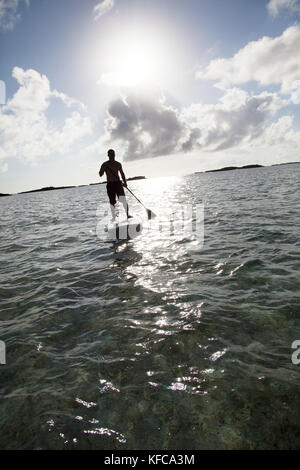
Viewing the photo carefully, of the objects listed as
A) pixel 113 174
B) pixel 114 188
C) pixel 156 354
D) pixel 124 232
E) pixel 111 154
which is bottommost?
pixel 156 354

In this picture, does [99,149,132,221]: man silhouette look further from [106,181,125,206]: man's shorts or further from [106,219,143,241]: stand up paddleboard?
[106,219,143,241]: stand up paddleboard

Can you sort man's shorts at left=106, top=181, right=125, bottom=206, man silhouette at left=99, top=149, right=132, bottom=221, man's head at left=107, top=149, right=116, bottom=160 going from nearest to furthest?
man's head at left=107, top=149, right=116, bottom=160 < man silhouette at left=99, top=149, right=132, bottom=221 < man's shorts at left=106, top=181, right=125, bottom=206

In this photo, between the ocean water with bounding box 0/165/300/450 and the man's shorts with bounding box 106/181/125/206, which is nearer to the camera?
the ocean water with bounding box 0/165/300/450

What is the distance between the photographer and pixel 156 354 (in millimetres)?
3598

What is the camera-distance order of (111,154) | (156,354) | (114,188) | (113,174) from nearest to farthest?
(156,354) → (111,154) → (113,174) → (114,188)

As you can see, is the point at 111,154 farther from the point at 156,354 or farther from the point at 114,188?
the point at 156,354

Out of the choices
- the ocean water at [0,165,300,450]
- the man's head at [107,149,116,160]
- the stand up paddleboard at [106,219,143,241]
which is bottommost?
the ocean water at [0,165,300,450]

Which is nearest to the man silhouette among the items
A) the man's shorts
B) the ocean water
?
the man's shorts

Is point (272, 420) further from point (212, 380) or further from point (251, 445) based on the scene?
point (212, 380)

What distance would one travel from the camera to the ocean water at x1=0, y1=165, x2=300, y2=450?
258 centimetres

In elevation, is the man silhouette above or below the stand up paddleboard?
above

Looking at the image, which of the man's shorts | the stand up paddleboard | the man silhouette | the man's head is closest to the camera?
the stand up paddleboard

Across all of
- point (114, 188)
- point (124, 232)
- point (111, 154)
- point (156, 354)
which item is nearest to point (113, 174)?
point (114, 188)

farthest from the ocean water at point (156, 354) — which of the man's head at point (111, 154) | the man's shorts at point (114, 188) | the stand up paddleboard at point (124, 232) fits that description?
the man's head at point (111, 154)
